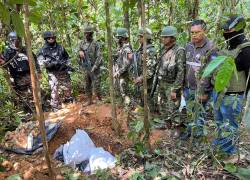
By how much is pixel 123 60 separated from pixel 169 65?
1.74 meters

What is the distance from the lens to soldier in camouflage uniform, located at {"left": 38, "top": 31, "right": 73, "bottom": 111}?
771 cm

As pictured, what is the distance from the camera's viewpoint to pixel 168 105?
5.79m

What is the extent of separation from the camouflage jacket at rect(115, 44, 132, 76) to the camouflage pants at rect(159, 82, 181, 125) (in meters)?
1.30

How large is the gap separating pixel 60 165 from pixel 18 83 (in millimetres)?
3362

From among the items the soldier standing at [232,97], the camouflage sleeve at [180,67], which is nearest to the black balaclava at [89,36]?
the camouflage sleeve at [180,67]

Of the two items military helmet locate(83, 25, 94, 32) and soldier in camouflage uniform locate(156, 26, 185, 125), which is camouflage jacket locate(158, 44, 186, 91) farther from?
military helmet locate(83, 25, 94, 32)

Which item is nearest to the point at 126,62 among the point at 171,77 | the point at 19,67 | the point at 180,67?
the point at 171,77

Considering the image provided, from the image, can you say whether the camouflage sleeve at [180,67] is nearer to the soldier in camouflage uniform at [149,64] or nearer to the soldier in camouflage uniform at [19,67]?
the soldier in camouflage uniform at [149,64]

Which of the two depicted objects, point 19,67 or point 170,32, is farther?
point 19,67

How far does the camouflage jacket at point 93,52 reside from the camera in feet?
24.6

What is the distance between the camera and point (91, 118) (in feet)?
21.2

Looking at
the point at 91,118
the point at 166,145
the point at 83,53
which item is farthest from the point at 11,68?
the point at 166,145

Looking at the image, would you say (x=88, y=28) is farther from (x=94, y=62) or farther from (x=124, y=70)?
(x=124, y=70)

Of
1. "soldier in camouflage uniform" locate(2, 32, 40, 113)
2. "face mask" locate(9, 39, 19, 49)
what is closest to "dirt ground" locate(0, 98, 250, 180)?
"soldier in camouflage uniform" locate(2, 32, 40, 113)
